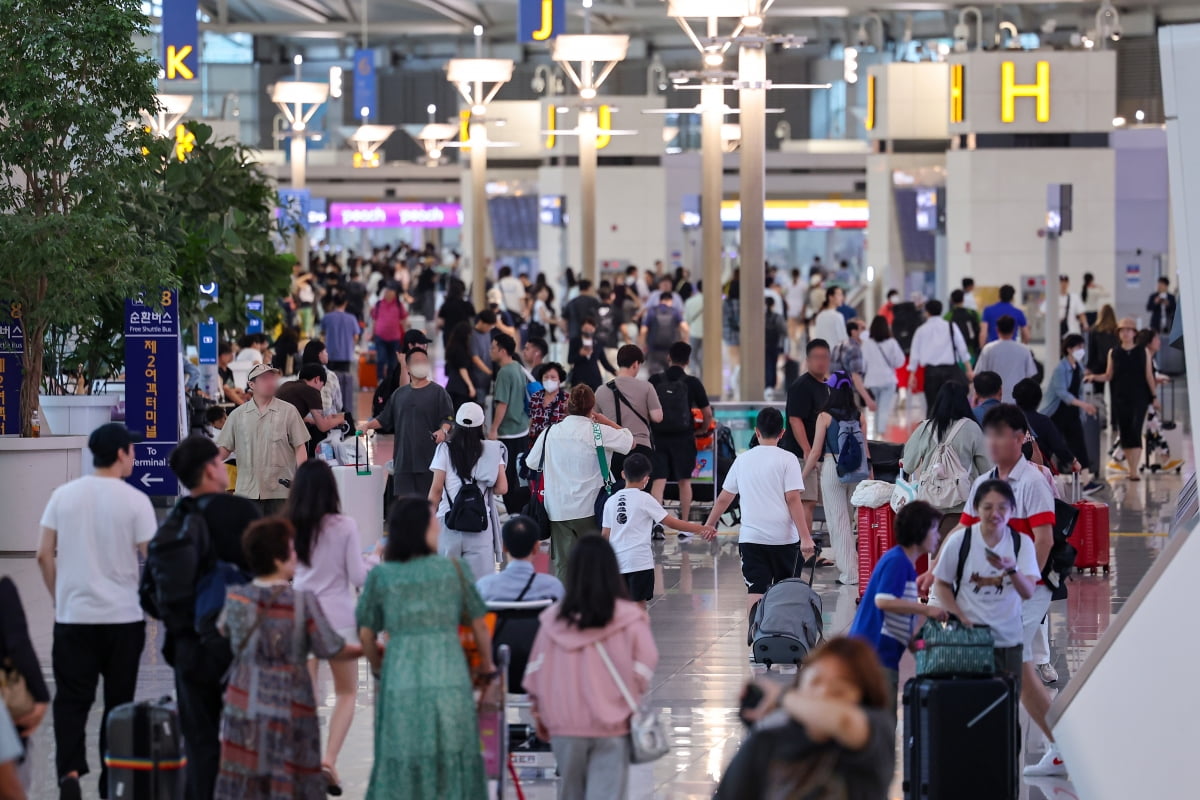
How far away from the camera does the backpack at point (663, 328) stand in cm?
2303

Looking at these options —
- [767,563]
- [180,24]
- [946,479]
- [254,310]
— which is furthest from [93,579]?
[180,24]

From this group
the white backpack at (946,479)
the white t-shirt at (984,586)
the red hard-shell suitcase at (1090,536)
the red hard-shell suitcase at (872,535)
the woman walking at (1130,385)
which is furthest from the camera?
the woman walking at (1130,385)

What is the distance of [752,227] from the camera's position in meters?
19.8

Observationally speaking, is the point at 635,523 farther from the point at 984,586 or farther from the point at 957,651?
the point at 957,651

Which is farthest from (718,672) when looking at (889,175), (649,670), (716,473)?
(889,175)

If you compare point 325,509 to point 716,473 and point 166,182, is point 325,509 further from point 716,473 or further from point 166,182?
point 166,182

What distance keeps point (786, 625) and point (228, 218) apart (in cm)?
1031

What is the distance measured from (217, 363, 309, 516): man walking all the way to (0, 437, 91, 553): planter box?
10.3ft

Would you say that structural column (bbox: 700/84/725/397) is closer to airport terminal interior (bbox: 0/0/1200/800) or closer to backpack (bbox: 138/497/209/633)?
airport terminal interior (bbox: 0/0/1200/800)

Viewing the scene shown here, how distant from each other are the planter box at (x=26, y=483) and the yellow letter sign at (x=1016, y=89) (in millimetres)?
25118

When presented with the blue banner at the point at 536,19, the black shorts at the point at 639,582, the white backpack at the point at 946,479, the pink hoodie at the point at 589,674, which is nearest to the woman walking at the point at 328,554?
the pink hoodie at the point at 589,674

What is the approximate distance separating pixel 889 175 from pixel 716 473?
25768 millimetres

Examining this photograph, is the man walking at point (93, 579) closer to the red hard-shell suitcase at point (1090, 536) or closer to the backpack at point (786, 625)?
the backpack at point (786, 625)

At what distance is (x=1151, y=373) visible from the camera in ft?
56.7
